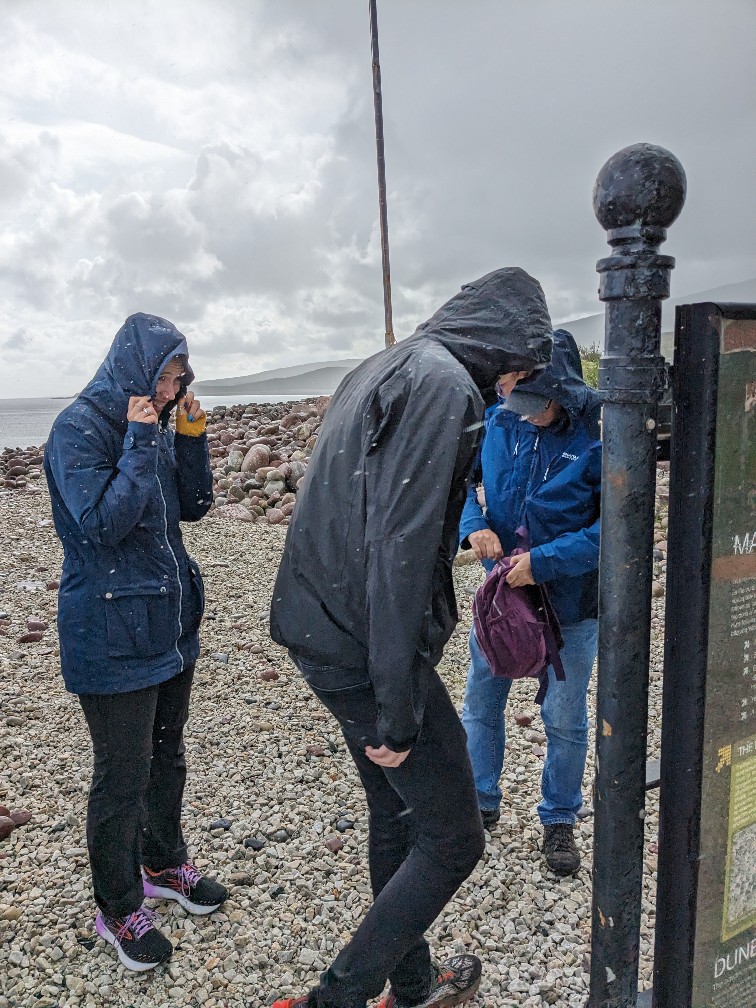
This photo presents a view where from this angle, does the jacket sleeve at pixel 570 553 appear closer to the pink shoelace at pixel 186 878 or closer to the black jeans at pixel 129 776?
the black jeans at pixel 129 776

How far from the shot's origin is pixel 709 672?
1896 millimetres

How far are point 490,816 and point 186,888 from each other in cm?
133

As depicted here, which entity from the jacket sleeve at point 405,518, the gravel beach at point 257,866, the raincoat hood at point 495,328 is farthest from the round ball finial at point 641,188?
the gravel beach at point 257,866

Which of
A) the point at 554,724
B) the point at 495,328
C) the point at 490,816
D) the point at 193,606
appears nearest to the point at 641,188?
the point at 495,328

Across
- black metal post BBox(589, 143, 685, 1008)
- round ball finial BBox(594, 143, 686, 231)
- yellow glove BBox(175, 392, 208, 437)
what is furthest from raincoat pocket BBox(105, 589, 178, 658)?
round ball finial BBox(594, 143, 686, 231)

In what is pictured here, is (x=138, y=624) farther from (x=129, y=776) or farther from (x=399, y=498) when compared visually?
(x=399, y=498)

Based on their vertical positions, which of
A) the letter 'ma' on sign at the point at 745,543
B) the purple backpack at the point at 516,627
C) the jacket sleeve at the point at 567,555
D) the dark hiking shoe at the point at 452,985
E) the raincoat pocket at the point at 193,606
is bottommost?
the dark hiking shoe at the point at 452,985

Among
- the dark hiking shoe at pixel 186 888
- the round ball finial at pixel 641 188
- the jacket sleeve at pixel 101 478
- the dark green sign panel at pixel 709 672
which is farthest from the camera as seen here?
the dark hiking shoe at pixel 186 888

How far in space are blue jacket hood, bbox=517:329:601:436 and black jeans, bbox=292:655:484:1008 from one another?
118cm

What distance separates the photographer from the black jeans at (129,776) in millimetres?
2574

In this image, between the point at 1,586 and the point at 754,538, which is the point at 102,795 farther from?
the point at 1,586

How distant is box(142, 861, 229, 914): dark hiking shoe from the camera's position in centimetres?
311

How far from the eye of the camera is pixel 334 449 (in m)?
2.02

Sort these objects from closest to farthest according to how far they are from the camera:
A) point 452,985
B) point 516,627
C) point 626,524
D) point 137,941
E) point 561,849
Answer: point 626,524, point 452,985, point 137,941, point 516,627, point 561,849
